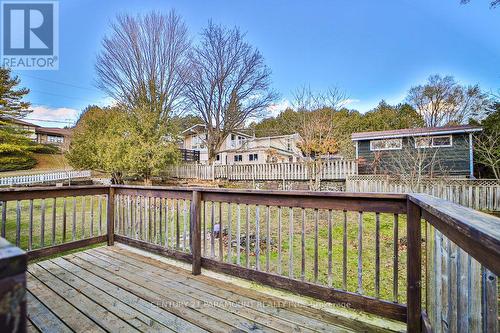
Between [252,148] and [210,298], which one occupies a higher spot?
[252,148]

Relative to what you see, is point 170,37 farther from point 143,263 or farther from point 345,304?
point 345,304

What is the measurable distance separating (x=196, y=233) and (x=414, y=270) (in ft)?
6.57

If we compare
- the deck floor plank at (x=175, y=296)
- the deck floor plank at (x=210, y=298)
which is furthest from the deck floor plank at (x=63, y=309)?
the deck floor plank at (x=210, y=298)

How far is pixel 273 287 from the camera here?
2.29m

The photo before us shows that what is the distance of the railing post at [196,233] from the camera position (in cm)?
275

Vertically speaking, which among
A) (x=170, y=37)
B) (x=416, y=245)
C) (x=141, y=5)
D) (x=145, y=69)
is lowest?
(x=416, y=245)

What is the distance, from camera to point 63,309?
1.99 m

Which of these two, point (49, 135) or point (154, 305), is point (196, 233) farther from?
point (49, 135)

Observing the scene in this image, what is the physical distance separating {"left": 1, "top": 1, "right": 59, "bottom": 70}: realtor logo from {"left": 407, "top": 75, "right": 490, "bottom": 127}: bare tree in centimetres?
2560

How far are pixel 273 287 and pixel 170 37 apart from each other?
49.4 ft

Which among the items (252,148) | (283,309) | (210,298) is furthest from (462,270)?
(252,148)

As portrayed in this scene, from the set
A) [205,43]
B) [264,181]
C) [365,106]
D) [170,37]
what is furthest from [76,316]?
[365,106]

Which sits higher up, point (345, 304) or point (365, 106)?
point (365, 106)

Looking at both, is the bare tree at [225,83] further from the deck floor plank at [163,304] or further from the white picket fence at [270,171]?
the deck floor plank at [163,304]
